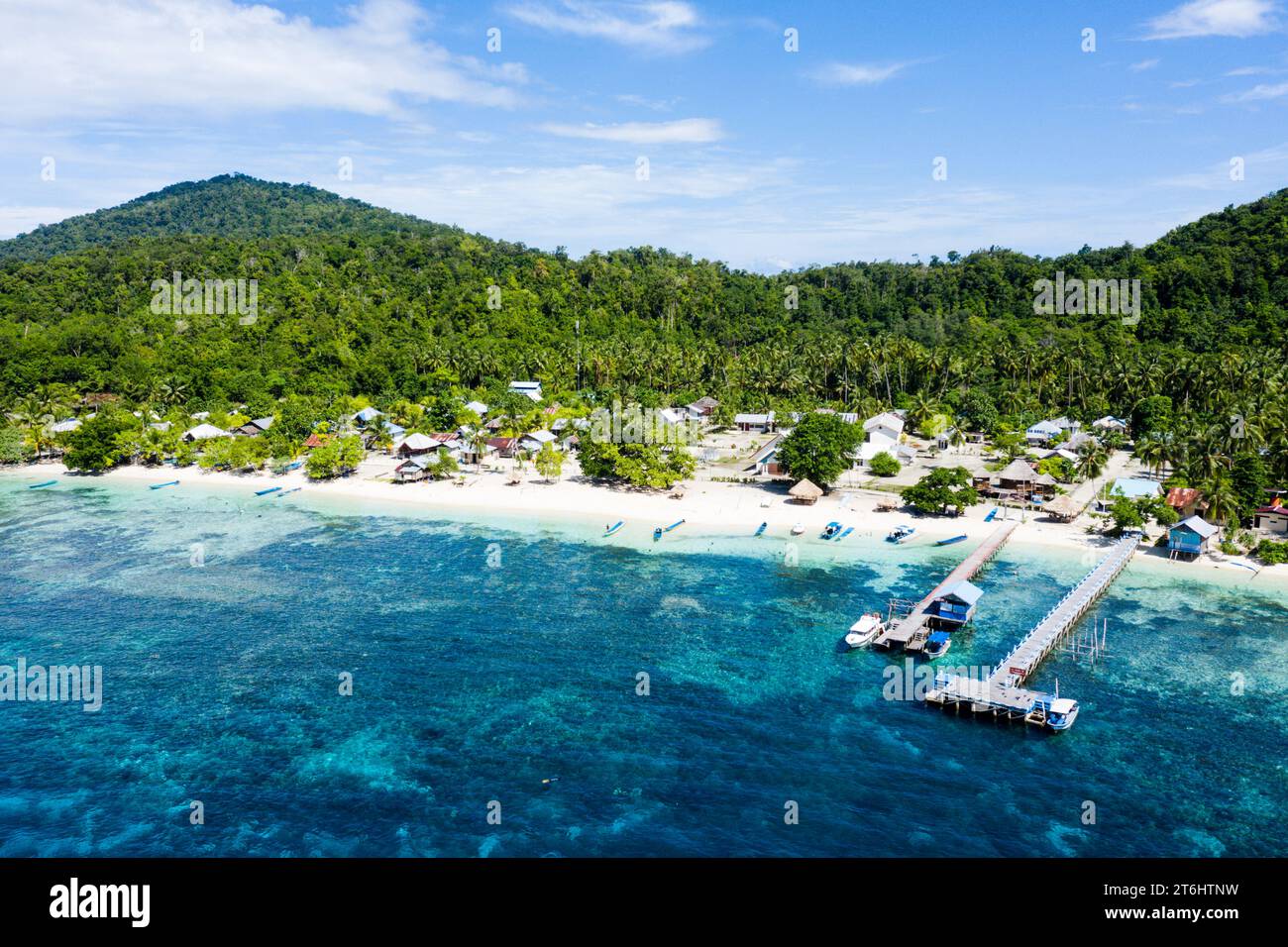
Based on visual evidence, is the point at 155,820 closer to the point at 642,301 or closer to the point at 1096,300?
the point at 642,301

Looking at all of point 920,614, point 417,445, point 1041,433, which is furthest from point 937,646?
point 417,445

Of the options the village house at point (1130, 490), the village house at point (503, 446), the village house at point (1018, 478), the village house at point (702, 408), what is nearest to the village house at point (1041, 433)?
the village house at point (1018, 478)

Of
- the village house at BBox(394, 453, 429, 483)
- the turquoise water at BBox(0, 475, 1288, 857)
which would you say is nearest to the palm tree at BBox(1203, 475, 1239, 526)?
the turquoise water at BBox(0, 475, 1288, 857)

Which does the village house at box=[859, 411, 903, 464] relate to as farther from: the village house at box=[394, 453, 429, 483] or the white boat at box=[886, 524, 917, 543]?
the village house at box=[394, 453, 429, 483]

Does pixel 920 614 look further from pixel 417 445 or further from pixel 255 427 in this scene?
pixel 255 427
